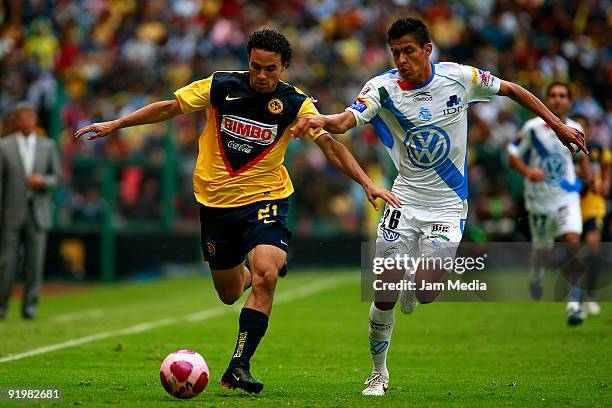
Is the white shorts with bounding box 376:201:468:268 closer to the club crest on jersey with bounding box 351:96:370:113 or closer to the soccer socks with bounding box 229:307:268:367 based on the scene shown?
the club crest on jersey with bounding box 351:96:370:113

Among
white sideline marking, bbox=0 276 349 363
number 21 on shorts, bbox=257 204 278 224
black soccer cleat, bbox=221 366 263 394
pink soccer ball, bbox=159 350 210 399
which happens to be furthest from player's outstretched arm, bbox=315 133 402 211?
white sideline marking, bbox=0 276 349 363

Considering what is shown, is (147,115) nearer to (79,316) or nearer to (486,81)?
(486,81)

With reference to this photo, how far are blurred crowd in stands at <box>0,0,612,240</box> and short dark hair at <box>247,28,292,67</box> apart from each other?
11934mm

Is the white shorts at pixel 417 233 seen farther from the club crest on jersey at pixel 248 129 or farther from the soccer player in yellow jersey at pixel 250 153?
the club crest on jersey at pixel 248 129

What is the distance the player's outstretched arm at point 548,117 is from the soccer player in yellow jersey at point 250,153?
1377 millimetres

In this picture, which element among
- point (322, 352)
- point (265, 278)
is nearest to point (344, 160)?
point (265, 278)

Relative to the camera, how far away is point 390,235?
787 cm

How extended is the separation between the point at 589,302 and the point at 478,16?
12.6 metres

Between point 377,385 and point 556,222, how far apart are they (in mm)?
5792

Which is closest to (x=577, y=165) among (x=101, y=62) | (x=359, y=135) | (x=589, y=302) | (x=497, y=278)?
(x=589, y=302)

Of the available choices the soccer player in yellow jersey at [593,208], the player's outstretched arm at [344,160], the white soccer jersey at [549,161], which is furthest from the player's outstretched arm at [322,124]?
the soccer player in yellow jersey at [593,208]

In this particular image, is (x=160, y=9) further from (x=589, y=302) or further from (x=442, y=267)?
(x=442, y=267)

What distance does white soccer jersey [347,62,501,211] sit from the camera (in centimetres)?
784

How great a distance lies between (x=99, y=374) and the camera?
27.8 ft
